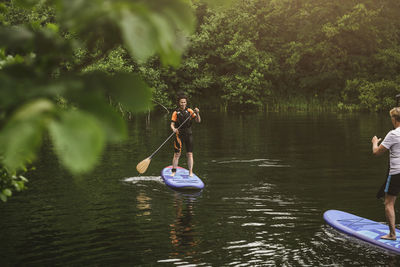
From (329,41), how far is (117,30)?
4831 centimetres

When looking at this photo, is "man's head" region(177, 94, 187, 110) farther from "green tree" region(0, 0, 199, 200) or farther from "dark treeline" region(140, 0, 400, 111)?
"dark treeline" region(140, 0, 400, 111)

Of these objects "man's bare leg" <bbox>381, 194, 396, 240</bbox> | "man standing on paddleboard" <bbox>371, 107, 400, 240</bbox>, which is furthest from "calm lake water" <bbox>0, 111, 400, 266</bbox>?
"man standing on paddleboard" <bbox>371, 107, 400, 240</bbox>

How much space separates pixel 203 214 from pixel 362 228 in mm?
2830

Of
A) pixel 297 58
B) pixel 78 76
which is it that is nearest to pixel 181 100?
pixel 78 76

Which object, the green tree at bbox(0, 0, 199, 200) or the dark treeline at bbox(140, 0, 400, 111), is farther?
the dark treeline at bbox(140, 0, 400, 111)

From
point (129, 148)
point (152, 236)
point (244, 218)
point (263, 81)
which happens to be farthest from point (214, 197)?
point (263, 81)

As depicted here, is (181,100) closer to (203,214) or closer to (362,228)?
(203,214)

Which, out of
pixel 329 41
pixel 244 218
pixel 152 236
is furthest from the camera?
pixel 329 41

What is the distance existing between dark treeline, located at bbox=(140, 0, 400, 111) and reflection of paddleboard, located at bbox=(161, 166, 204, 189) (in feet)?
101

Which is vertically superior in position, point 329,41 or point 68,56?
point 329,41

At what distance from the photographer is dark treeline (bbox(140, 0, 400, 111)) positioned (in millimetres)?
44875

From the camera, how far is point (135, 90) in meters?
1.06

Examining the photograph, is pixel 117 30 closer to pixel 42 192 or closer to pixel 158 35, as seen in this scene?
pixel 158 35

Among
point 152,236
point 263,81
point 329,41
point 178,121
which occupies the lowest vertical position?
point 152,236
